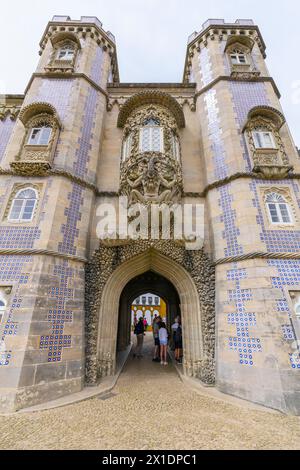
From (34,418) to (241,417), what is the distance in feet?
16.5

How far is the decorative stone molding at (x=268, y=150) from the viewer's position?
849cm

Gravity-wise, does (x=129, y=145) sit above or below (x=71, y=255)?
above

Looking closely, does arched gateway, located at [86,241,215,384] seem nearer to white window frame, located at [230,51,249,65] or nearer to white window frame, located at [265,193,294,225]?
white window frame, located at [265,193,294,225]

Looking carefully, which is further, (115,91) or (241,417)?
(115,91)

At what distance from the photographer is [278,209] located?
26.9 ft

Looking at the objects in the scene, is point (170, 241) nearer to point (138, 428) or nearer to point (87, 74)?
point (138, 428)

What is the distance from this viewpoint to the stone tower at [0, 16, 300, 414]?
20.6 ft

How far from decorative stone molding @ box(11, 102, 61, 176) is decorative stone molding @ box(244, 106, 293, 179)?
28.9ft

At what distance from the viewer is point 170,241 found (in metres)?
8.66

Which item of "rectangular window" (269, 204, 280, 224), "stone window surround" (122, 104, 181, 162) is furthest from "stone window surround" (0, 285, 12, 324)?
"rectangular window" (269, 204, 280, 224)

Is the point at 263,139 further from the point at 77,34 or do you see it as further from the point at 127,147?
the point at 77,34

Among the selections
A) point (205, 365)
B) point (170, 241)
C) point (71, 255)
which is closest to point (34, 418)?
point (71, 255)

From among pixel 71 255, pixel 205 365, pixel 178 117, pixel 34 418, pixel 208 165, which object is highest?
pixel 178 117

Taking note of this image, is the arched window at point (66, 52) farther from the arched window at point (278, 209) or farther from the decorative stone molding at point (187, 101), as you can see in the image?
the arched window at point (278, 209)
